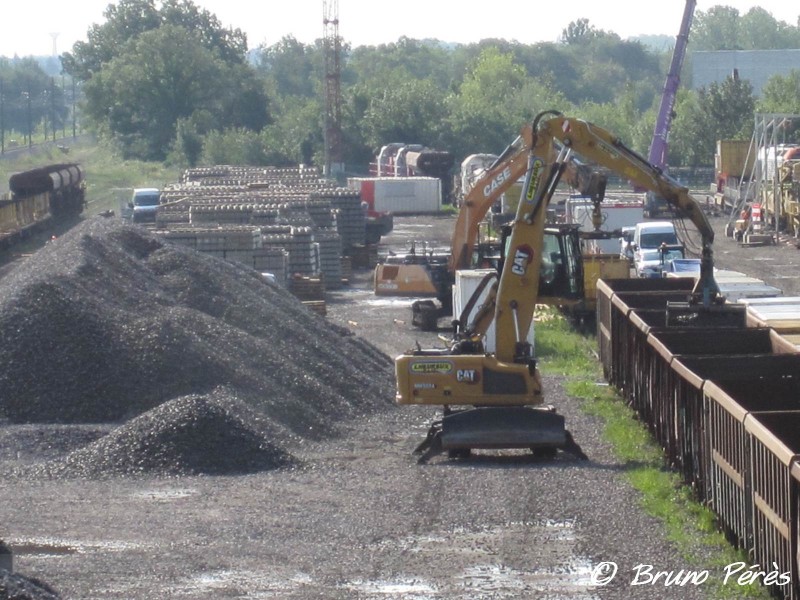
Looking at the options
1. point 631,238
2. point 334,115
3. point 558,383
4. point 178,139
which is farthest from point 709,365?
point 178,139

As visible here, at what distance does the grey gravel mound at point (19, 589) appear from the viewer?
7539mm

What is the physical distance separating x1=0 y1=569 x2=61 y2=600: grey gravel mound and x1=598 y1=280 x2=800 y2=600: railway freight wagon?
4.90 m

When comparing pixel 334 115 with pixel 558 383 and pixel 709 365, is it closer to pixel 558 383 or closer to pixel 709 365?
pixel 558 383

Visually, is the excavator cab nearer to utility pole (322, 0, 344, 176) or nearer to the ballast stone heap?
the ballast stone heap

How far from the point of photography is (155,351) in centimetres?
1648

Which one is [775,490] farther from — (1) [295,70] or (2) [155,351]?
(1) [295,70]

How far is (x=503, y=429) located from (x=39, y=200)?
137 ft

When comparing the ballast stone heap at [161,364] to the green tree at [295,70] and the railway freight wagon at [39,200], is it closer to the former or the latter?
the railway freight wagon at [39,200]

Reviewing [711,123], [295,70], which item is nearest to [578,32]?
[295,70]

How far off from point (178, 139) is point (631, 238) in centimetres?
5778

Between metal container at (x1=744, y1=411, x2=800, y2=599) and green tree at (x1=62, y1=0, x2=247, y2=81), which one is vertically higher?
green tree at (x1=62, y1=0, x2=247, y2=81)

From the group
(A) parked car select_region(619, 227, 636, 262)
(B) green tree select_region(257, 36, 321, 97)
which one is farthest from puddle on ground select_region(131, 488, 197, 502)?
(B) green tree select_region(257, 36, 321, 97)

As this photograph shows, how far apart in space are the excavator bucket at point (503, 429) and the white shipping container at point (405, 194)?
47.3 m

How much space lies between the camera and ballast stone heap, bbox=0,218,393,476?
1432 cm
